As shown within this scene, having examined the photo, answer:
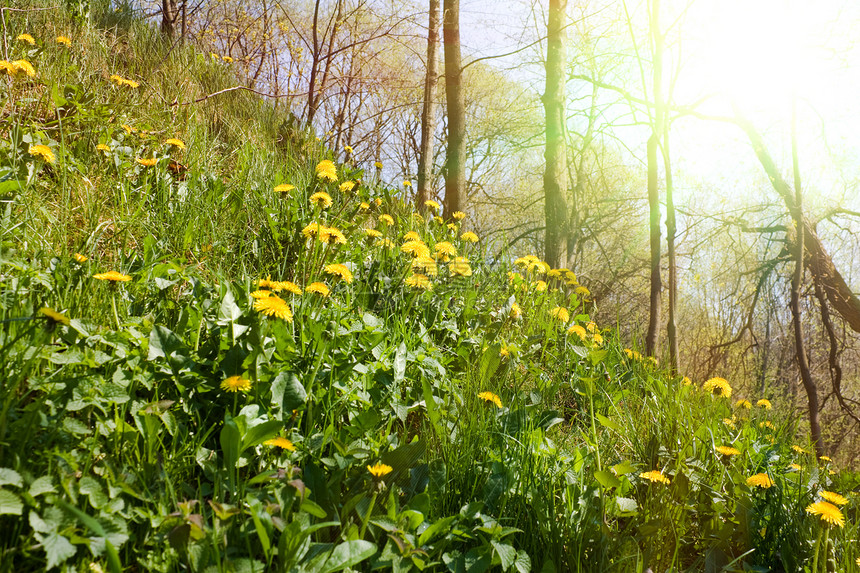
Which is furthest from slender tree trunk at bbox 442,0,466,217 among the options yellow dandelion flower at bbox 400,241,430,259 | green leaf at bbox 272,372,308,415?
green leaf at bbox 272,372,308,415

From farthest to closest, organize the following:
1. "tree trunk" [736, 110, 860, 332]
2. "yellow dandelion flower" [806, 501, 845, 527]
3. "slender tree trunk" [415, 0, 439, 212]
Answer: "tree trunk" [736, 110, 860, 332], "slender tree trunk" [415, 0, 439, 212], "yellow dandelion flower" [806, 501, 845, 527]

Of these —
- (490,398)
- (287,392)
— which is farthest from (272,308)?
(490,398)

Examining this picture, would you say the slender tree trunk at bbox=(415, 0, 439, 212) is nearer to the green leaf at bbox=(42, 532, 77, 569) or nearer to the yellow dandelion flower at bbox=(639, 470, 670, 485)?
the yellow dandelion flower at bbox=(639, 470, 670, 485)

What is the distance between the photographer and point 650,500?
162cm

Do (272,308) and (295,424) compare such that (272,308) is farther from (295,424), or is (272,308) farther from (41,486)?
(41,486)

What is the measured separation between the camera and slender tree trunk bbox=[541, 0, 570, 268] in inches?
196

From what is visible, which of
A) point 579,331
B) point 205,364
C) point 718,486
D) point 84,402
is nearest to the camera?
point 84,402

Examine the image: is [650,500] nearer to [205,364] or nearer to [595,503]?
[595,503]

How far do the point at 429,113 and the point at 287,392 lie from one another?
16.7ft

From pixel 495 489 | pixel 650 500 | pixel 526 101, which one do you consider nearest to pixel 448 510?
pixel 495 489

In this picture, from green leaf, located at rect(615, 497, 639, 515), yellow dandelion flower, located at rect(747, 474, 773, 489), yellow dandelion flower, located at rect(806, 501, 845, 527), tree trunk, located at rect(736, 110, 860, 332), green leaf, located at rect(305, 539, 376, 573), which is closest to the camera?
green leaf, located at rect(305, 539, 376, 573)

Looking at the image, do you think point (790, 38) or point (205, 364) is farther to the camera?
point (790, 38)

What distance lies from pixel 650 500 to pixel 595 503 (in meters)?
0.24

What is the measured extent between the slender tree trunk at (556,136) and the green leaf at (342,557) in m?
4.18
